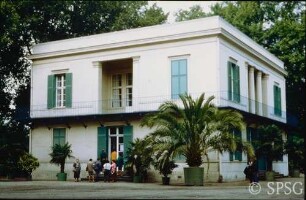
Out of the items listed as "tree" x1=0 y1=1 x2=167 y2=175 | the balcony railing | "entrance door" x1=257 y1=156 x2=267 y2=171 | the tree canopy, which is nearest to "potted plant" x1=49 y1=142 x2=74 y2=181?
the balcony railing

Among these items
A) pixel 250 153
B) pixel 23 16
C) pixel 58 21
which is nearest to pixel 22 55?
pixel 23 16

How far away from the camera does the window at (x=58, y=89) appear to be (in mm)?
27509

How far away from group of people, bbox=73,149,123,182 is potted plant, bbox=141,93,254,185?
4.45 meters

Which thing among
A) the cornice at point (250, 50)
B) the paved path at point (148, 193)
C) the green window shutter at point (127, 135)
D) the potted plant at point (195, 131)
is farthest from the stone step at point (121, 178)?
the cornice at point (250, 50)

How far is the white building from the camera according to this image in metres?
23.7

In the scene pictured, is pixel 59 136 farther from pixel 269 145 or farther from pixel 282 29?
pixel 282 29

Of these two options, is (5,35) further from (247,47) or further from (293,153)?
(293,153)

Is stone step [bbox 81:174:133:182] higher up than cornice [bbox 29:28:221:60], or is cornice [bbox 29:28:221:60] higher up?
cornice [bbox 29:28:221:60]

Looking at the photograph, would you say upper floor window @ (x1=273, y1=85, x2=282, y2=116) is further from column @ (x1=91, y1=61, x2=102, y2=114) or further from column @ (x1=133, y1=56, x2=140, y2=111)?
column @ (x1=91, y1=61, x2=102, y2=114)

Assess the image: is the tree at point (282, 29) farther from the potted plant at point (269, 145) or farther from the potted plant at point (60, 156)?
the potted plant at point (60, 156)

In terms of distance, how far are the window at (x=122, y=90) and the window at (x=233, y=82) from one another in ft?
20.1

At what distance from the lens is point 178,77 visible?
24125 millimetres

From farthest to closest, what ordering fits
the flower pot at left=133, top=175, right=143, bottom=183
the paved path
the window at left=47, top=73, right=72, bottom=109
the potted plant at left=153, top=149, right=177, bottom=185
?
the window at left=47, top=73, right=72, bottom=109, the flower pot at left=133, top=175, right=143, bottom=183, the potted plant at left=153, top=149, right=177, bottom=185, the paved path

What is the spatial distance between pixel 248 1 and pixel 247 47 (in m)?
13.8
